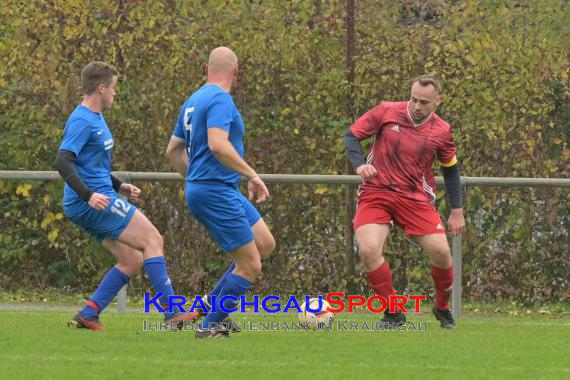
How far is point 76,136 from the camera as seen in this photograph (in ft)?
33.9

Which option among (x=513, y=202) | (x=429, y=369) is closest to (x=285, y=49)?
(x=513, y=202)

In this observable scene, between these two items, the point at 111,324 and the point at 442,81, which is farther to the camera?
the point at 442,81

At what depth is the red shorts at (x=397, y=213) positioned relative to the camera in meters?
11.3

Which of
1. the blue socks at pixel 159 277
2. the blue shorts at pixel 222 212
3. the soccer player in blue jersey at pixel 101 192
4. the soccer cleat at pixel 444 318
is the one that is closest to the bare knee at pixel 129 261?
the soccer player in blue jersey at pixel 101 192

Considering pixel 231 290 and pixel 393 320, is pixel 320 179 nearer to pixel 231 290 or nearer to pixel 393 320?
pixel 393 320

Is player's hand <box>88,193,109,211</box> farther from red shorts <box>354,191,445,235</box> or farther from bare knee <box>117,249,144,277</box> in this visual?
red shorts <box>354,191,445,235</box>

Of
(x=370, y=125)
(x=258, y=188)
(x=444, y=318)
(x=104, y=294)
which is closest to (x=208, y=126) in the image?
(x=258, y=188)

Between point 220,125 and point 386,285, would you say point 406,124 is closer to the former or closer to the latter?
point 386,285

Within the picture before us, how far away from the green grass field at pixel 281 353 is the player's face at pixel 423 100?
5.41 ft

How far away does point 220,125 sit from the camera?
9.62 meters

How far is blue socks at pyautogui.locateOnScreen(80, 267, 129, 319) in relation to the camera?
10836mm

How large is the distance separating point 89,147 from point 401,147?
2.36 m

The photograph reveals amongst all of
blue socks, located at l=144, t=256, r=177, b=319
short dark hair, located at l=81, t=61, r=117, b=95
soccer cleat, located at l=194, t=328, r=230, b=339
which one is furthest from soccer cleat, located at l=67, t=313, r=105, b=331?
short dark hair, located at l=81, t=61, r=117, b=95

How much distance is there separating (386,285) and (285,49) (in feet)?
13.9
